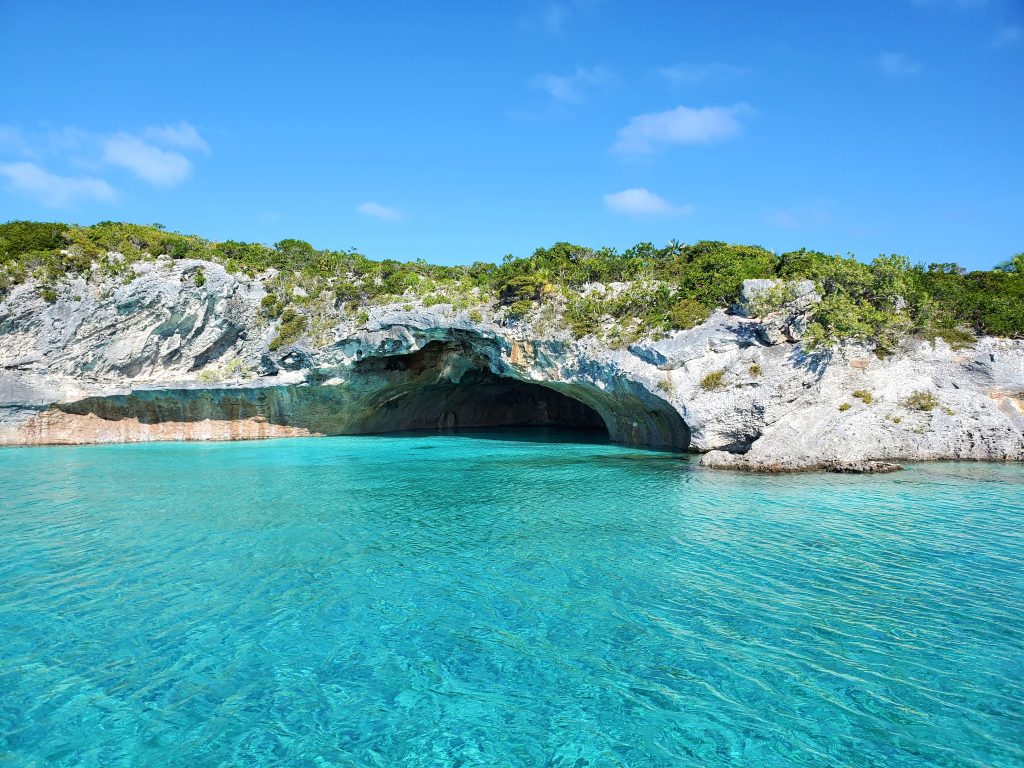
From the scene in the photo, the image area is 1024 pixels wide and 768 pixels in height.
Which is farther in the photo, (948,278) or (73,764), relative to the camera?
(948,278)

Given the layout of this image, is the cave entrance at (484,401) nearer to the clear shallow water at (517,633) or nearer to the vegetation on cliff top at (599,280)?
the vegetation on cliff top at (599,280)

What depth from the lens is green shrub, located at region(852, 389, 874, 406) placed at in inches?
884

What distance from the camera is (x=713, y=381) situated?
24.2 m

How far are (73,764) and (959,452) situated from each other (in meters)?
25.6

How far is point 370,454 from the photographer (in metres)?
28.3

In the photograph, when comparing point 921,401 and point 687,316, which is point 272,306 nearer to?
point 687,316

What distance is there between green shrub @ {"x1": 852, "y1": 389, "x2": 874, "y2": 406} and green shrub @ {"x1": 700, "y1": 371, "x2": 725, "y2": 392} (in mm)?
4498

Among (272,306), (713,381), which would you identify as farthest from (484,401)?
(713,381)

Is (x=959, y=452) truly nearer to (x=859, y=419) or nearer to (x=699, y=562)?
(x=859, y=419)

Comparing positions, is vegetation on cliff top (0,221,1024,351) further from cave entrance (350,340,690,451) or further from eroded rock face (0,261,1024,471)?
cave entrance (350,340,690,451)

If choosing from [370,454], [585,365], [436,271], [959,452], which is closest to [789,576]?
[959,452]

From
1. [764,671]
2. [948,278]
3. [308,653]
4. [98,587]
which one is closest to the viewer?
[764,671]

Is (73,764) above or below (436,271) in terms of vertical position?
below

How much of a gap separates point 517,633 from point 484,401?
40.3 metres
